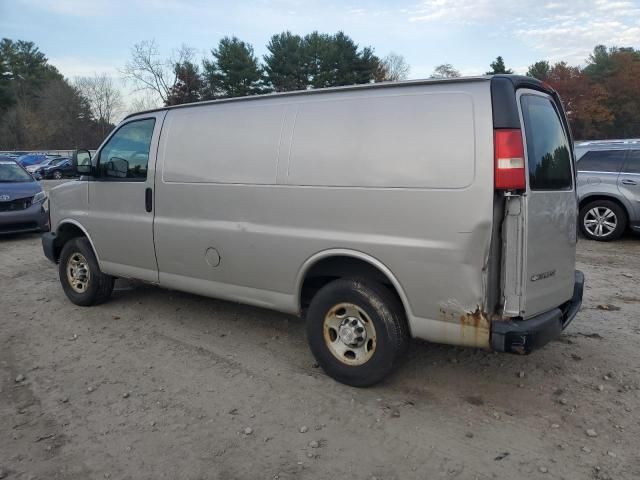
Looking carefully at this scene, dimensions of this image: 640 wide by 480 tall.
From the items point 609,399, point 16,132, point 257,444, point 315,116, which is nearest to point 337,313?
point 257,444

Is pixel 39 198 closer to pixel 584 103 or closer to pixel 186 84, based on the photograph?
pixel 186 84

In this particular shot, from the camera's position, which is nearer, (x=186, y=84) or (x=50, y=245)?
(x=50, y=245)

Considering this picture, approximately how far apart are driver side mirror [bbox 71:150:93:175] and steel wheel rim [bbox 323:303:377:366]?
10.8 feet

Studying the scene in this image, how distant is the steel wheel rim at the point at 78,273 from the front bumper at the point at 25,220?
4626 millimetres

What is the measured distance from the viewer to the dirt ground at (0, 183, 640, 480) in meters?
2.95

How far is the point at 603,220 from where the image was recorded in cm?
952

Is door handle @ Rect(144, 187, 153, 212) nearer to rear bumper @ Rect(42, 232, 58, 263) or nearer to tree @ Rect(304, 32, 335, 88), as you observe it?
rear bumper @ Rect(42, 232, 58, 263)

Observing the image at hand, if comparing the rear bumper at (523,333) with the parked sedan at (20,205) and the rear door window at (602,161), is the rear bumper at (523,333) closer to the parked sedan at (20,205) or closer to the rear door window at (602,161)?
the rear door window at (602,161)

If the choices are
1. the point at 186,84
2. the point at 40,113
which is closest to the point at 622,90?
the point at 186,84

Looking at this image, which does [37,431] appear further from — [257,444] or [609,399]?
[609,399]

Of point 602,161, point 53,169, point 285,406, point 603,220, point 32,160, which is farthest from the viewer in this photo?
point 32,160

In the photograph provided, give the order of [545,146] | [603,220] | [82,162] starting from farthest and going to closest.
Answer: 1. [603,220]
2. [82,162]
3. [545,146]

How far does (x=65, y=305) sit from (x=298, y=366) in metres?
3.28

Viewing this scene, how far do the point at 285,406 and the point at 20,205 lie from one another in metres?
8.96
